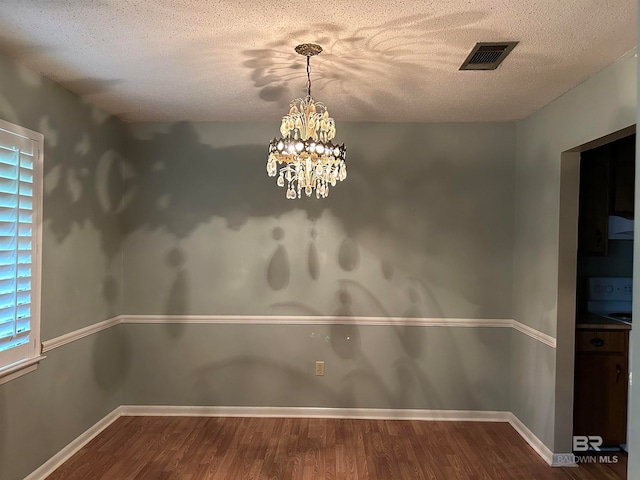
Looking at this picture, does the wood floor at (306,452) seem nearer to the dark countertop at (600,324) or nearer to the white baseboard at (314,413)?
the white baseboard at (314,413)

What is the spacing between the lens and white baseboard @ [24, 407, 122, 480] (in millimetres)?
2902

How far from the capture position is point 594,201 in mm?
3615

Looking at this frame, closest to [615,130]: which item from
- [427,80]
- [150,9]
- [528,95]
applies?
[528,95]

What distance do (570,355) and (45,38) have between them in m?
3.79

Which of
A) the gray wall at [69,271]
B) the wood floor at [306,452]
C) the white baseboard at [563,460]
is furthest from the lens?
the white baseboard at [563,460]

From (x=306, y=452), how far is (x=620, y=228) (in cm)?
301

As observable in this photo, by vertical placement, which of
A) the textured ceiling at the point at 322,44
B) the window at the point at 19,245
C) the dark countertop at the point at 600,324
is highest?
the textured ceiling at the point at 322,44

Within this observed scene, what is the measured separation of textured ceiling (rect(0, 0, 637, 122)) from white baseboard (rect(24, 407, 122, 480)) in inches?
99.6

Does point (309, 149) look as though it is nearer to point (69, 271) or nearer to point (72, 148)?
point (72, 148)

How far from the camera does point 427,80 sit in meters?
2.91

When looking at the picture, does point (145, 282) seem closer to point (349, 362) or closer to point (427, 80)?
point (349, 362)

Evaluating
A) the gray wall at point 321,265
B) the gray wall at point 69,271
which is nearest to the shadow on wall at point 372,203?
the gray wall at point 321,265

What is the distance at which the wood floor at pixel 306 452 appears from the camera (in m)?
3.03
